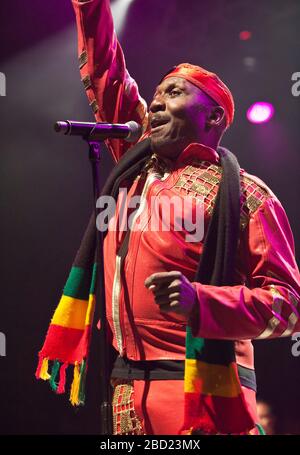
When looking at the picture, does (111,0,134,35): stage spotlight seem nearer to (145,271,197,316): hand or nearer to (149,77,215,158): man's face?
(149,77,215,158): man's face

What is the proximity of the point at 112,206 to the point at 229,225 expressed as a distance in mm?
481

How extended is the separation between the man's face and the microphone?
13 centimetres

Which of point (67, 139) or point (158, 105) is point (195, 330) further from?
point (67, 139)

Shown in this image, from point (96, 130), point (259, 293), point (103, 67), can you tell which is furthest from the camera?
point (103, 67)

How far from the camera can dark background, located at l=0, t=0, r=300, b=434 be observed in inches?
142

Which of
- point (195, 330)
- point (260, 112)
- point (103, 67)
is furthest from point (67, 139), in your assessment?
point (195, 330)

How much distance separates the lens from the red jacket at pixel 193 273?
6.05 feet

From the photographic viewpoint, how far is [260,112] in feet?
12.6

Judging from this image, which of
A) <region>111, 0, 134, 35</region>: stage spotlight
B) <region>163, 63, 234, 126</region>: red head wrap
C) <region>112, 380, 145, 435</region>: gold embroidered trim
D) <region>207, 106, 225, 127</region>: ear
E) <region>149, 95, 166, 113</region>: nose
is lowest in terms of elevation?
<region>112, 380, 145, 435</region>: gold embroidered trim

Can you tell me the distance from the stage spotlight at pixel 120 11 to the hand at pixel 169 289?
7.47ft

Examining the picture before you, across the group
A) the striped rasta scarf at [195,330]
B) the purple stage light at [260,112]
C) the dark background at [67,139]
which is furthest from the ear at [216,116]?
the purple stage light at [260,112]

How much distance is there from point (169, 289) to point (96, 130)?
1.94 feet

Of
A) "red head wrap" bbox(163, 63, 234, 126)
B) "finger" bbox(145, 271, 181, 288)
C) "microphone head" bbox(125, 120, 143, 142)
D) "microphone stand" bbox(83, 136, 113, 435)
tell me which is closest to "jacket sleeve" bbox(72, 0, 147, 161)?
"red head wrap" bbox(163, 63, 234, 126)

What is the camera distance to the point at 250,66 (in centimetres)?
379
